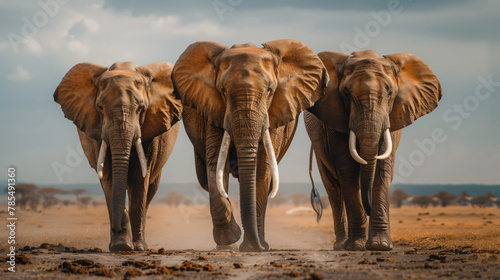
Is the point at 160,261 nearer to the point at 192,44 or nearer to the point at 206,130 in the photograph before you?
the point at 206,130

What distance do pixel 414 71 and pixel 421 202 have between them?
1462 inches

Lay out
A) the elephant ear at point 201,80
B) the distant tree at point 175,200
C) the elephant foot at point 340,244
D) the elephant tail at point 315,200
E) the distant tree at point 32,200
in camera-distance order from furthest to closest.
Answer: the distant tree at point 175,200 → the distant tree at point 32,200 → the elephant tail at point 315,200 → the elephant foot at point 340,244 → the elephant ear at point 201,80

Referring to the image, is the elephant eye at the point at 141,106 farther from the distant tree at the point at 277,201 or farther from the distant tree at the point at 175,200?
the distant tree at the point at 175,200

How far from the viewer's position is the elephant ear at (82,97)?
12664mm

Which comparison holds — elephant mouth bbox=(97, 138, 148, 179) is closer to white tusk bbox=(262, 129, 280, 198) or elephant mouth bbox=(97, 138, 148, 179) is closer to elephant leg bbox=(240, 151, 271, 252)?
elephant leg bbox=(240, 151, 271, 252)

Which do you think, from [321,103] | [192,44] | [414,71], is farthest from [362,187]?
[192,44]

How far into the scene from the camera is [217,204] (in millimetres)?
11664

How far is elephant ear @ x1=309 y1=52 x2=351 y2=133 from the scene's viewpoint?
12.3 metres

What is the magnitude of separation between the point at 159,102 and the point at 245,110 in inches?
96.0

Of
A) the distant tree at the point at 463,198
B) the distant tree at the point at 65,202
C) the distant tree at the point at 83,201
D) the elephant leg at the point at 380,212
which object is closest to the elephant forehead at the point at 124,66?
the elephant leg at the point at 380,212

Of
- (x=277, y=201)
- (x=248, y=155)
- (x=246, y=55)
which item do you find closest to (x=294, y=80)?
(x=246, y=55)

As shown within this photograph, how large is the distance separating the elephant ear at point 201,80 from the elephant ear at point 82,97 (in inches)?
57.3

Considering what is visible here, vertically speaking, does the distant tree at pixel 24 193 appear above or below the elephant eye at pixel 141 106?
above

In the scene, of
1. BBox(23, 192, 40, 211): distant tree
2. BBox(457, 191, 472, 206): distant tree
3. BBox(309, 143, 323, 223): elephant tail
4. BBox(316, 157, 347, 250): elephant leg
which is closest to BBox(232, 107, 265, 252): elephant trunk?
BBox(316, 157, 347, 250): elephant leg
